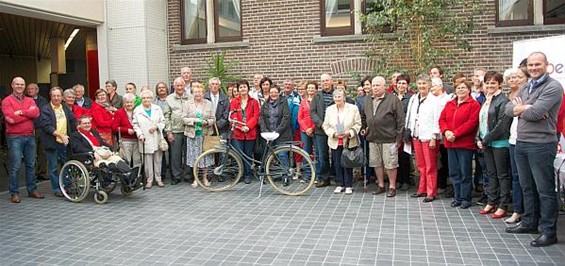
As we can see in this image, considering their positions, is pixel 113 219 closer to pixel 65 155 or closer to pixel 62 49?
pixel 65 155

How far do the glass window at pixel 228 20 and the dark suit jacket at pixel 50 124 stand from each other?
14.3ft

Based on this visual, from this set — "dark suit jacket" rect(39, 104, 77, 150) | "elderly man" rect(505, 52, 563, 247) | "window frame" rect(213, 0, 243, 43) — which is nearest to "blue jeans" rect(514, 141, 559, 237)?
"elderly man" rect(505, 52, 563, 247)

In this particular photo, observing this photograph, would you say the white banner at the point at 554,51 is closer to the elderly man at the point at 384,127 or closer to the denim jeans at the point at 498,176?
the denim jeans at the point at 498,176

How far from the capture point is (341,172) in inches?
301

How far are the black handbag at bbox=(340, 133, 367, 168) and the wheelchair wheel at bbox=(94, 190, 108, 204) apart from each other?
10.8 feet

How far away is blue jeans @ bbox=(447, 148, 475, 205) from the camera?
641cm

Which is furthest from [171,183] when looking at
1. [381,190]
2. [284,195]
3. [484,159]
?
[484,159]

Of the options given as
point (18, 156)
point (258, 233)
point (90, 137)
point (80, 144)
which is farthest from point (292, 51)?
point (258, 233)

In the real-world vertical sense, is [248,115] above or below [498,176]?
above

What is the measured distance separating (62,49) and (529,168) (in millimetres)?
15420

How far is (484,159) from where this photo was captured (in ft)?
21.2

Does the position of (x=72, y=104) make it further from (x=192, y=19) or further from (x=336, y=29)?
(x=336, y=29)

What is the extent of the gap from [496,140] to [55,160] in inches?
241

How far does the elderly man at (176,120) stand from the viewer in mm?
8359
